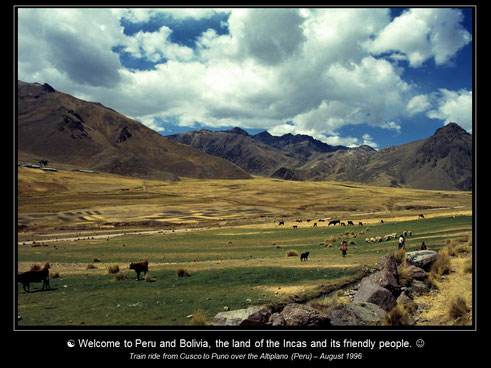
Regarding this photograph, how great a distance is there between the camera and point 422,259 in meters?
18.6

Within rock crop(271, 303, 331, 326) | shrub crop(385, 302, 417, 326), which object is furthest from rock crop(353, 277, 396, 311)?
rock crop(271, 303, 331, 326)

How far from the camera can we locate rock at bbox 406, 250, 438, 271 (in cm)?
1827

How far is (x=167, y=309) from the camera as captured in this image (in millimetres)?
14094

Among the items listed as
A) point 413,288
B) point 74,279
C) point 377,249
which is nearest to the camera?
point 413,288

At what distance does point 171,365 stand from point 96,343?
210 centimetres

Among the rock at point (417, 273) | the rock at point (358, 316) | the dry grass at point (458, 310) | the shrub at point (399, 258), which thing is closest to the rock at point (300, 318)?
the rock at point (358, 316)

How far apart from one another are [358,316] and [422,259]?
959cm

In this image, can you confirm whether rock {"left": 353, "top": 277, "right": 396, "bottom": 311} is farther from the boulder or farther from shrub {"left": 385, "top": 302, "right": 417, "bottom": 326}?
the boulder

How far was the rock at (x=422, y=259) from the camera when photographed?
18.3 meters

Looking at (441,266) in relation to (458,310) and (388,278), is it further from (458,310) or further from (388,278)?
(458,310)

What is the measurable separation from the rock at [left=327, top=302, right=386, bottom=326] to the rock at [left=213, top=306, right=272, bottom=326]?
102 inches

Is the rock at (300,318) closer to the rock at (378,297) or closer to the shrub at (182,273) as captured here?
the rock at (378,297)
